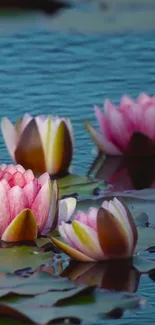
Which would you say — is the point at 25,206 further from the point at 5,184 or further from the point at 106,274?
the point at 106,274

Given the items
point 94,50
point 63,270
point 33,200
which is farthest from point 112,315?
point 94,50

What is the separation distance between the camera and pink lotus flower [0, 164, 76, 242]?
8.73 feet

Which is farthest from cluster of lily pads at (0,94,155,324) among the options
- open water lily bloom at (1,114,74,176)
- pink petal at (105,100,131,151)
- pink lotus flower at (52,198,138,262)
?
pink petal at (105,100,131,151)

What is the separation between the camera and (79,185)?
3115 mm

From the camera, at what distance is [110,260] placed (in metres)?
2.60

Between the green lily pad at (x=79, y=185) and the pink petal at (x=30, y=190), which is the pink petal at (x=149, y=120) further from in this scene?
the pink petal at (x=30, y=190)

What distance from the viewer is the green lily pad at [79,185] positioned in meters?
3.06

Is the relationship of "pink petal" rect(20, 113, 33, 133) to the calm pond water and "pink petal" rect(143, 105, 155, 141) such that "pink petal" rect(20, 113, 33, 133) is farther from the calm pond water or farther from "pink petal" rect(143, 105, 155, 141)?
"pink petal" rect(143, 105, 155, 141)

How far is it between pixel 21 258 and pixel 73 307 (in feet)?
1.09

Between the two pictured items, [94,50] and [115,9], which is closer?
[94,50]

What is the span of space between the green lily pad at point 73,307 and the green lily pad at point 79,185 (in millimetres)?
747

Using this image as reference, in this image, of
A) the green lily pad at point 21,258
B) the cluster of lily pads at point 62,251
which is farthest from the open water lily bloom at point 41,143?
the green lily pad at point 21,258

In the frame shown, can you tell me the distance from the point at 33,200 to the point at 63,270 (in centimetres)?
22

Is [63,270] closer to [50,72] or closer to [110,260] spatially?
[110,260]
